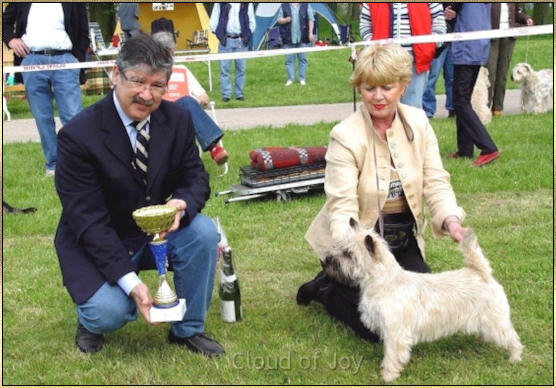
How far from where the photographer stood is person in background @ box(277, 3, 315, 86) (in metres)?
12.7

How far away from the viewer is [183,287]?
3027mm

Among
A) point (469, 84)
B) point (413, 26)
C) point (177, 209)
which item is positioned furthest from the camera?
point (469, 84)

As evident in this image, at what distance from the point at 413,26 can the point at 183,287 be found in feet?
13.0

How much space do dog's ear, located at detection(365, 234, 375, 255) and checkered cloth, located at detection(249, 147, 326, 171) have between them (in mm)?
2657

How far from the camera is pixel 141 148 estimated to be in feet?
9.53

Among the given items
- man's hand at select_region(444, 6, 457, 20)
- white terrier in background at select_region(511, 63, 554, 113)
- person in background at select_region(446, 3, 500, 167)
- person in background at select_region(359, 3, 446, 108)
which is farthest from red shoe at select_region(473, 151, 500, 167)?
white terrier in background at select_region(511, 63, 554, 113)

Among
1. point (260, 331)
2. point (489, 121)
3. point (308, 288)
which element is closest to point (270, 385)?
point (260, 331)

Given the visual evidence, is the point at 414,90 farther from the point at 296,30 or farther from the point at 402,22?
the point at 296,30

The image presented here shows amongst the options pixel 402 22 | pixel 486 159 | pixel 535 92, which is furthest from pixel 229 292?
pixel 535 92

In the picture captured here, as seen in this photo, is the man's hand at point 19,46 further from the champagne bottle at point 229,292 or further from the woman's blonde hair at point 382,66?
the woman's blonde hair at point 382,66

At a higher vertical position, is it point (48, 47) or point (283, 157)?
point (48, 47)

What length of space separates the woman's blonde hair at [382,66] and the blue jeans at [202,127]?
3.18 metres

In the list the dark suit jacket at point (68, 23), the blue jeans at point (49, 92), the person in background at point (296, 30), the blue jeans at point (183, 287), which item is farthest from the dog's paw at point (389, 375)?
the person in background at point (296, 30)

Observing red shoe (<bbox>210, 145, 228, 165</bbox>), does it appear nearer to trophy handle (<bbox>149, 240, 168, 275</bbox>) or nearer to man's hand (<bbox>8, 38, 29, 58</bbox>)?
man's hand (<bbox>8, 38, 29, 58</bbox>)
